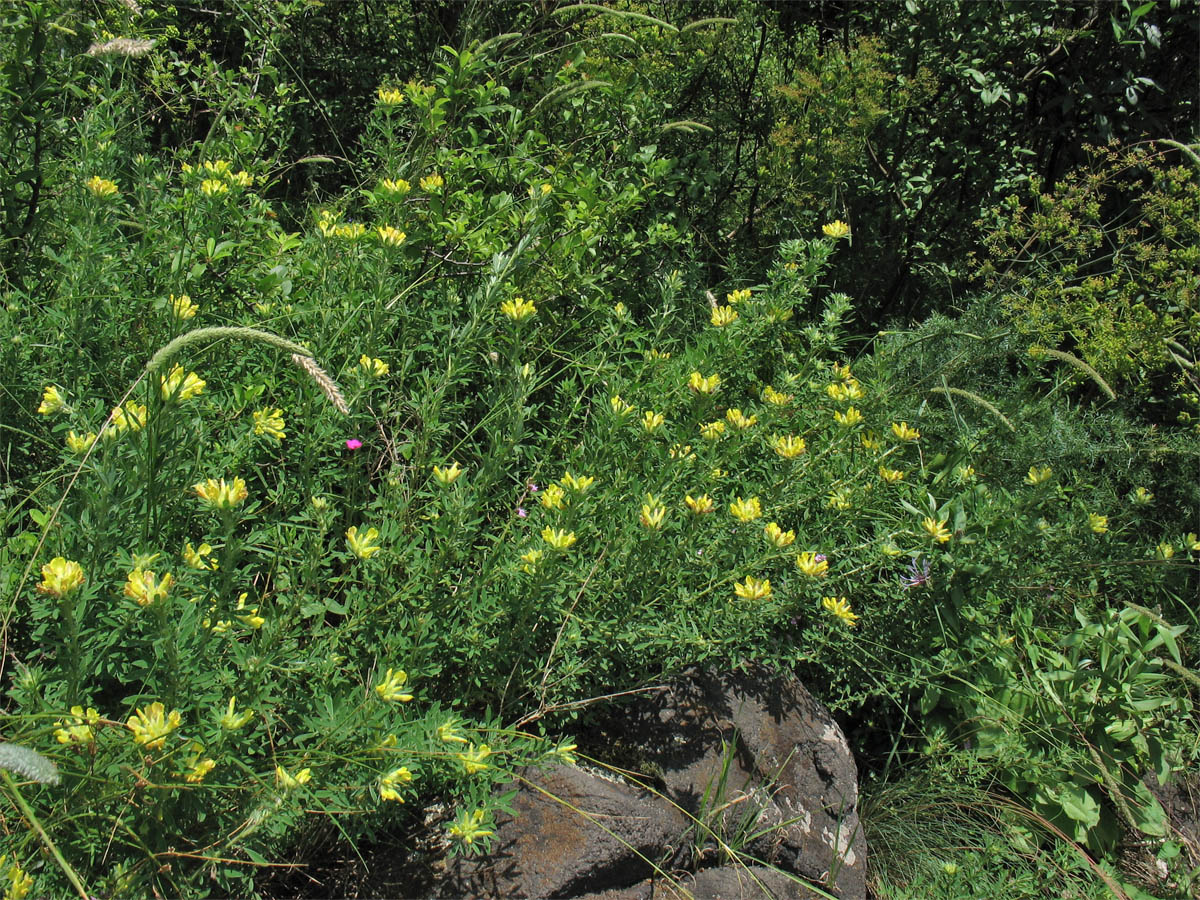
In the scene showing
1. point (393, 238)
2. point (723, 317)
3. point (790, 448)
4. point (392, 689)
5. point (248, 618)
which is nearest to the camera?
point (392, 689)

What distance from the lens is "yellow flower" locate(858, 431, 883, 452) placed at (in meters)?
2.63

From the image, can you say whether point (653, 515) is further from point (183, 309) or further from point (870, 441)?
point (183, 309)

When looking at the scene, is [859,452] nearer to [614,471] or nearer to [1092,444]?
[614,471]

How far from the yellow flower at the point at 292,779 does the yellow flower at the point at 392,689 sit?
7.2 inches

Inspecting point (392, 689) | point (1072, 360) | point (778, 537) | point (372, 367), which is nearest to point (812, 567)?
point (778, 537)

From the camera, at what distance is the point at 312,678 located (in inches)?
75.8

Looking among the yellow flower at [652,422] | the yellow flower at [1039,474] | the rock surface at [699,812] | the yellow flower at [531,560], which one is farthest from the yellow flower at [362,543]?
the yellow flower at [1039,474]

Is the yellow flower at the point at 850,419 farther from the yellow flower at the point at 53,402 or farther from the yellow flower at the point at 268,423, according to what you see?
the yellow flower at the point at 53,402

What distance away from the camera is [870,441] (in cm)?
264

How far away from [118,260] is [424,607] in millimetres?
1275

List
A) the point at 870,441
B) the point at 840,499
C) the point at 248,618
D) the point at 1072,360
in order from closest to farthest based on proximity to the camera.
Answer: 1. the point at 248,618
2. the point at 840,499
3. the point at 870,441
4. the point at 1072,360

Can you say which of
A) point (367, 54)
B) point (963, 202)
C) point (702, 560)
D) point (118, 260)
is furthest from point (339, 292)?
point (963, 202)

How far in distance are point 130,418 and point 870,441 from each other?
1.94m

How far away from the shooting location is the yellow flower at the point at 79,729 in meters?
1.49
